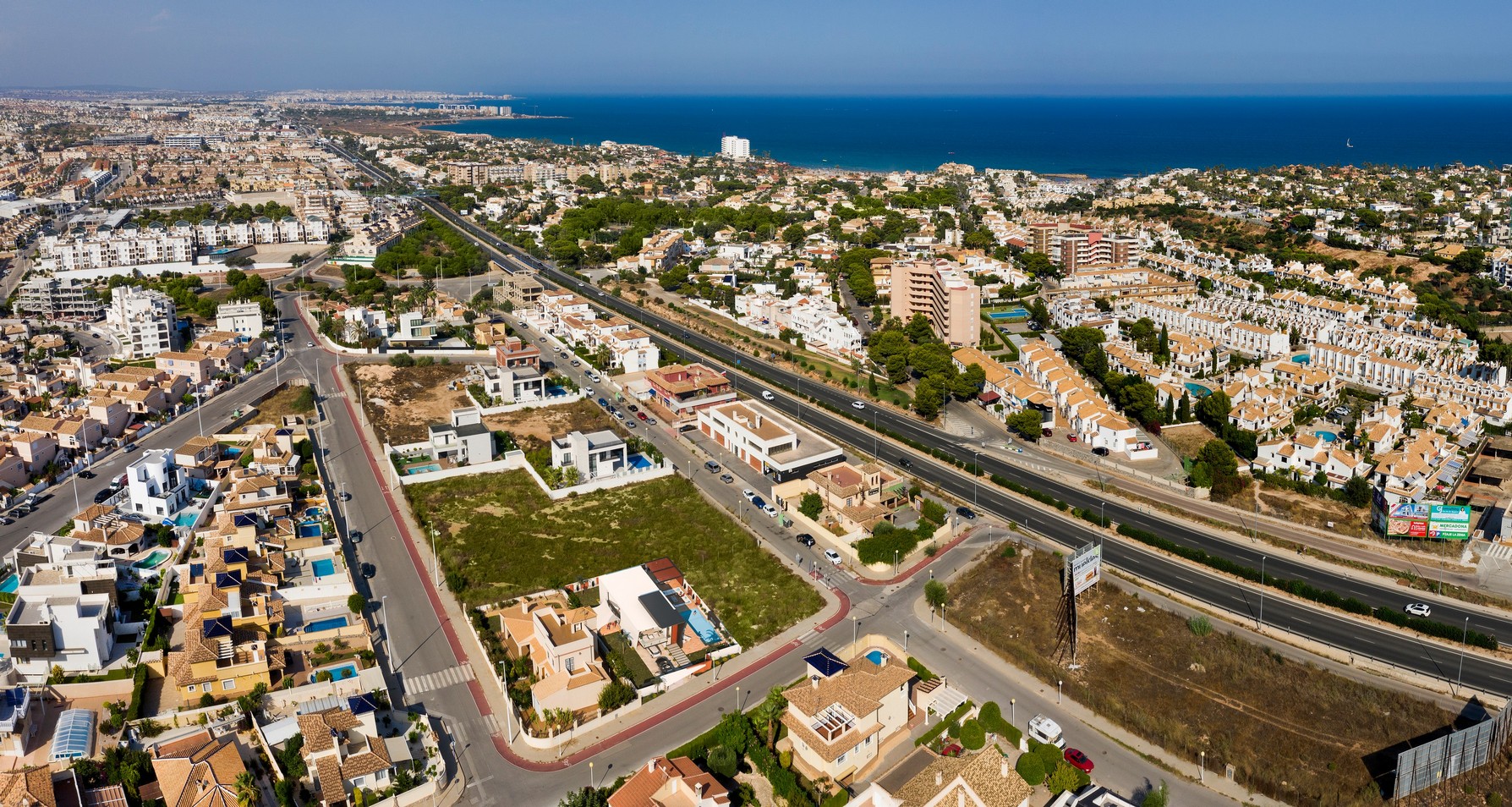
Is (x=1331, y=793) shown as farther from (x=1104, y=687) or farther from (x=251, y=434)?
(x=251, y=434)

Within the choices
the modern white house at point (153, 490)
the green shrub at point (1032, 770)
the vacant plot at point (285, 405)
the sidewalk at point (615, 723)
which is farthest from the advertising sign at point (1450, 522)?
the vacant plot at point (285, 405)

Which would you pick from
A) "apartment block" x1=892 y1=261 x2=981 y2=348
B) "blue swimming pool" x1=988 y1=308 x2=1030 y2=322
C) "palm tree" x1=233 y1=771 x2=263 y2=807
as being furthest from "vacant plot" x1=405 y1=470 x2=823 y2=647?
"blue swimming pool" x1=988 y1=308 x2=1030 y2=322

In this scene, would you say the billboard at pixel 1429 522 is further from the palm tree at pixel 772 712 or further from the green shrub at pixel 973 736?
the palm tree at pixel 772 712

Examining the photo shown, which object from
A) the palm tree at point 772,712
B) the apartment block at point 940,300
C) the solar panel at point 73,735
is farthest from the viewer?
the apartment block at point 940,300

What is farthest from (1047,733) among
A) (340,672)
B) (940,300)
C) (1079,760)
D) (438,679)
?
(940,300)

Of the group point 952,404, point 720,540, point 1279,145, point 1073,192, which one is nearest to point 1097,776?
point 720,540
